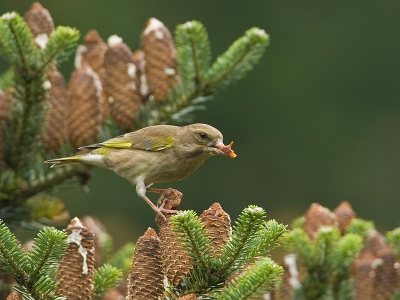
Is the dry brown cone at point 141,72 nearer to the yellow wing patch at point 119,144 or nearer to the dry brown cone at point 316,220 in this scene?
the yellow wing patch at point 119,144

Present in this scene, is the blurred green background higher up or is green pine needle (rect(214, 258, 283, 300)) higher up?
the blurred green background

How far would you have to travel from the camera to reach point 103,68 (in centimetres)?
368

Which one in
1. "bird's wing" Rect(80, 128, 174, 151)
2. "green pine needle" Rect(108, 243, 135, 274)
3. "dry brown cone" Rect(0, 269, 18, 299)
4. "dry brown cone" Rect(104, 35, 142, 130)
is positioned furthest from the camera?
"bird's wing" Rect(80, 128, 174, 151)

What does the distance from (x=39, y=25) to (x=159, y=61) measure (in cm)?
58

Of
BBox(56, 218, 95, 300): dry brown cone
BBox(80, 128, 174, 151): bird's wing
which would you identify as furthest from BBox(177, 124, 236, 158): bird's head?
BBox(56, 218, 95, 300): dry brown cone

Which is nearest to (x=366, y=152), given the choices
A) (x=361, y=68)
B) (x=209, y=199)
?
(x=361, y=68)

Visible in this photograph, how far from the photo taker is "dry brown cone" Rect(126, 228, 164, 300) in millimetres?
2234

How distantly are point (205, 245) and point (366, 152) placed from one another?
42.0ft

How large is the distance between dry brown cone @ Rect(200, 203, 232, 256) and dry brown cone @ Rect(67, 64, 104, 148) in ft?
4.02

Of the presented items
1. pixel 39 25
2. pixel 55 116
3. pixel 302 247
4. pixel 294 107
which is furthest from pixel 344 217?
pixel 294 107

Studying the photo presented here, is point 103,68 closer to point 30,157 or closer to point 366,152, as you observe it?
point 30,157

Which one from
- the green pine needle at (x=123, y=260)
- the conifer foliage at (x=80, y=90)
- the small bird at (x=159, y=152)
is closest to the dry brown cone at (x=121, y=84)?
the conifer foliage at (x=80, y=90)

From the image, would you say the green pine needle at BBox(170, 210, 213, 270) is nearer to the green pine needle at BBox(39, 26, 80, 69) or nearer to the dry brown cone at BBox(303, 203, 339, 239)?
the dry brown cone at BBox(303, 203, 339, 239)

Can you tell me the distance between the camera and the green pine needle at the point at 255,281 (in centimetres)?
216
